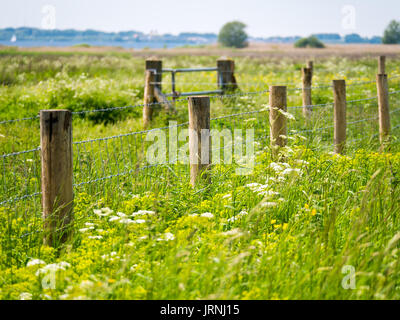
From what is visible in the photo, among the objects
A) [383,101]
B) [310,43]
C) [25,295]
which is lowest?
[25,295]

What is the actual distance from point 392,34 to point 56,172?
134 m

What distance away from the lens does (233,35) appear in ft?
454

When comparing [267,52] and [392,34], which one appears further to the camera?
[392,34]

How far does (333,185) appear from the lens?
425cm

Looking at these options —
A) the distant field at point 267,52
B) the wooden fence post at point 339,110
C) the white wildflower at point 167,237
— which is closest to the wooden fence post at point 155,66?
the wooden fence post at point 339,110

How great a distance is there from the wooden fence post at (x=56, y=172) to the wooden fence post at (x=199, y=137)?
4.35ft

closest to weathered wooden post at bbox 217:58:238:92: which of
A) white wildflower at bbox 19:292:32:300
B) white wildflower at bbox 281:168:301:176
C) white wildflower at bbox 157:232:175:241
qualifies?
white wildflower at bbox 281:168:301:176

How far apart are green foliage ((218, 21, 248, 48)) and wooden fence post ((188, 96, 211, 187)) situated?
5351 inches

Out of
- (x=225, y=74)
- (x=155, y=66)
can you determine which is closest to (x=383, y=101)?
(x=155, y=66)

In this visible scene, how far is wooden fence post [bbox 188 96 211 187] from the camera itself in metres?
4.88

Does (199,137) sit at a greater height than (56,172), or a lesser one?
greater

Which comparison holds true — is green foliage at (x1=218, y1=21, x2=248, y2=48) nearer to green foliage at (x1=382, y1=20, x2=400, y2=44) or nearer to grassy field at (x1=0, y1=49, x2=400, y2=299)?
green foliage at (x1=382, y1=20, x2=400, y2=44)

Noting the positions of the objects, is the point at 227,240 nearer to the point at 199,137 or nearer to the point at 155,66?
the point at 199,137
